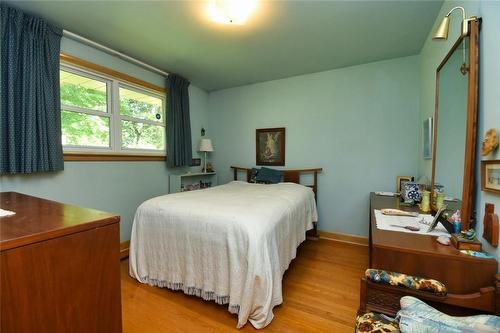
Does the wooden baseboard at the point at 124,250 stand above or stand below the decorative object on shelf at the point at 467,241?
below

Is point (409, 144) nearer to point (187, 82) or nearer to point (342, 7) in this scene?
point (342, 7)

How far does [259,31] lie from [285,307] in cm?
239

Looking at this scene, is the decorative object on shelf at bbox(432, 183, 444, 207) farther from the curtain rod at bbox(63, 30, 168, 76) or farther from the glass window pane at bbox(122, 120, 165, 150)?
the curtain rod at bbox(63, 30, 168, 76)

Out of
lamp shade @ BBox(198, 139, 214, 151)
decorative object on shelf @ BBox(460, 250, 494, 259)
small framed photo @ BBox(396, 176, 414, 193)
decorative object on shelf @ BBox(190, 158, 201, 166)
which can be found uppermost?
lamp shade @ BBox(198, 139, 214, 151)

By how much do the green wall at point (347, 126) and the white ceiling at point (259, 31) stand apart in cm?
26

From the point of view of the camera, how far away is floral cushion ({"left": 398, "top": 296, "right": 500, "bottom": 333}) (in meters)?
0.70

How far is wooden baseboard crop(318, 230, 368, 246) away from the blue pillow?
3.14ft

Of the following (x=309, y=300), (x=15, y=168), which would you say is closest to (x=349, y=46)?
(x=309, y=300)

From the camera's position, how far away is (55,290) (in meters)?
0.70

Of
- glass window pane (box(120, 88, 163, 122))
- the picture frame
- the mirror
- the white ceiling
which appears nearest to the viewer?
the mirror

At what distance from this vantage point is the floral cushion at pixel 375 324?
0.83 metres

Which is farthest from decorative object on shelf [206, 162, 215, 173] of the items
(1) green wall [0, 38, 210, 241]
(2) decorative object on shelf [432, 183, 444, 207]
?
(2) decorative object on shelf [432, 183, 444, 207]

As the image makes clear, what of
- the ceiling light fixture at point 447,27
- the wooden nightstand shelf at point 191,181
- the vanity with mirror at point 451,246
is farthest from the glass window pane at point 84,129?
the ceiling light fixture at point 447,27

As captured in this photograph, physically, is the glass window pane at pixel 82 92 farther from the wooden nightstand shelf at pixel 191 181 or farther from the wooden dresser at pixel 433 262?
the wooden dresser at pixel 433 262
